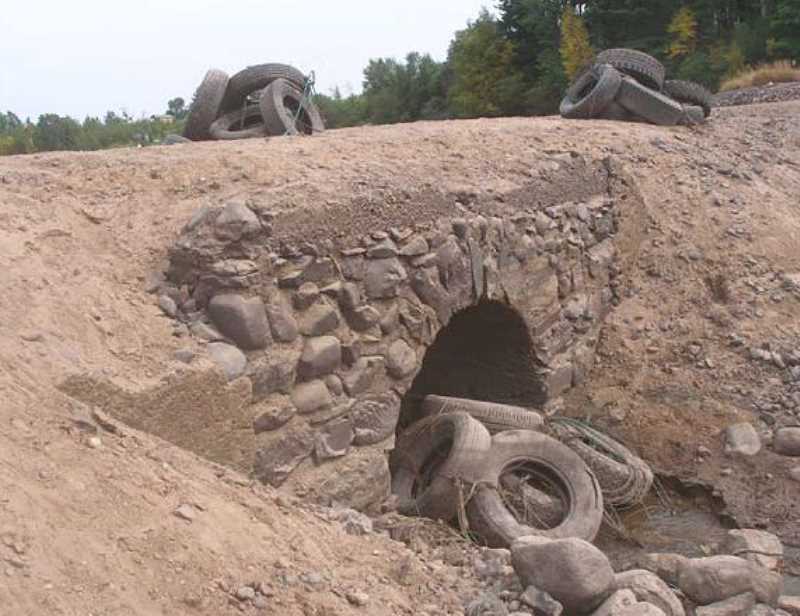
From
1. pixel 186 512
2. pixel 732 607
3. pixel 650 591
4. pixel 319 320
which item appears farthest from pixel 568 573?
pixel 319 320

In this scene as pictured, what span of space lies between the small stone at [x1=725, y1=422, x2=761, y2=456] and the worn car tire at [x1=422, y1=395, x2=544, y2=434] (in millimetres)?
1513

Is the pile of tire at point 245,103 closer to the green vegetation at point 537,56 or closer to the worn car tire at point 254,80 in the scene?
the worn car tire at point 254,80

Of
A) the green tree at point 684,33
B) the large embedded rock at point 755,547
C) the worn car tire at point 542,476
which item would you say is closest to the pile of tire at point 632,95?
the worn car tire at point 542,476

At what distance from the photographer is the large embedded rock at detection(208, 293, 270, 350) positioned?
5.20 metres

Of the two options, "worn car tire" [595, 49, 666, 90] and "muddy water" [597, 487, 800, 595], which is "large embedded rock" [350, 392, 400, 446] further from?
"worn car tire" [595, 49, 666, 90]

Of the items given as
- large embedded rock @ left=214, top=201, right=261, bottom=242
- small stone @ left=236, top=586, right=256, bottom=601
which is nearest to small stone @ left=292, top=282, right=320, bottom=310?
large embedded rock @ left=214, top=201, right=261, bottom=242

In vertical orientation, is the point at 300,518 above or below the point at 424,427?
above

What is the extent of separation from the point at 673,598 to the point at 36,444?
2.88 metres

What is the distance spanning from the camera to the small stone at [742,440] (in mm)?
7535

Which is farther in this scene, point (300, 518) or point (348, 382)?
point (348, 382)

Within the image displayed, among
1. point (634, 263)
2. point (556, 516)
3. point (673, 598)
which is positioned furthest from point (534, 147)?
point (673, 598)

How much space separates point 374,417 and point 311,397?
1.94 feet

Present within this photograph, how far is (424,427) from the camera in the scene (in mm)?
6910

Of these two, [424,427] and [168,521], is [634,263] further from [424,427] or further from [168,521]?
[168,521]
